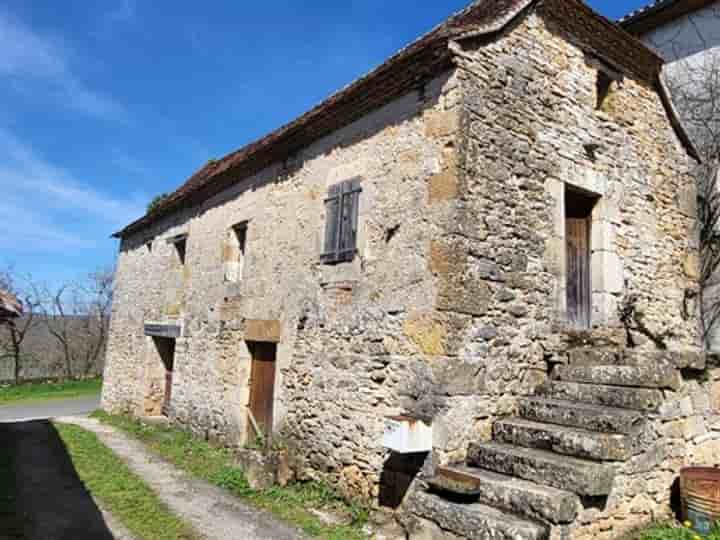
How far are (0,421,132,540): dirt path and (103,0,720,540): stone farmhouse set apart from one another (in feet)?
7.03

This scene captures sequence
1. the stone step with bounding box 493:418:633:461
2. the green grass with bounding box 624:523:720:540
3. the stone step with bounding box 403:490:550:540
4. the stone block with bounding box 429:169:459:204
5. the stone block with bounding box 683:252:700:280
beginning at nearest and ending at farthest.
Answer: the stone step with bounding box 403:490:550:540
the stone step with bounding box 493:418:633:461
the green grass with bounding box 624:523:720:540
the stone block with bounding box 429:169:459:204
the stone block with bounding box 683:252:700:280

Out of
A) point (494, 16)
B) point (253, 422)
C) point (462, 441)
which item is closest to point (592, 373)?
point (462, 441)

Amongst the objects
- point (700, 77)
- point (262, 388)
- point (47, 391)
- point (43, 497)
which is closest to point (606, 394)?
point (262, 388)

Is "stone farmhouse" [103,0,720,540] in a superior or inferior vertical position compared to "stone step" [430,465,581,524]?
superior

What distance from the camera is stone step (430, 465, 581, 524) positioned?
3678 millimetres

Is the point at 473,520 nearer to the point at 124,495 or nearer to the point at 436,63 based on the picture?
the point at 124,495

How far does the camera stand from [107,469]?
273 inches

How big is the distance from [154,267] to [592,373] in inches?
381

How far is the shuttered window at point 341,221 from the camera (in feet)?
19.9

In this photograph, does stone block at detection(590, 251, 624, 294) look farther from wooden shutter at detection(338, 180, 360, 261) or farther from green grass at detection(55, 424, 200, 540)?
green grass at detection(55, 424, 200, 540)

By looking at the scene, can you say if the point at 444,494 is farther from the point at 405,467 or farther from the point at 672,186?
Answer: the point at 672,186

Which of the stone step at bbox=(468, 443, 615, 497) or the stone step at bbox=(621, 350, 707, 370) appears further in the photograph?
the stone step at bbox=(621, 350, 707, 370)

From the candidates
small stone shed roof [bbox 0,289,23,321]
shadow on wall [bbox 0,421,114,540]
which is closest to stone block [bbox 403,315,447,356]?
shadow on wall [bbox 0,421,114,540]

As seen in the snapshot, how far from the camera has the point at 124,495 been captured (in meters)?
5.79
